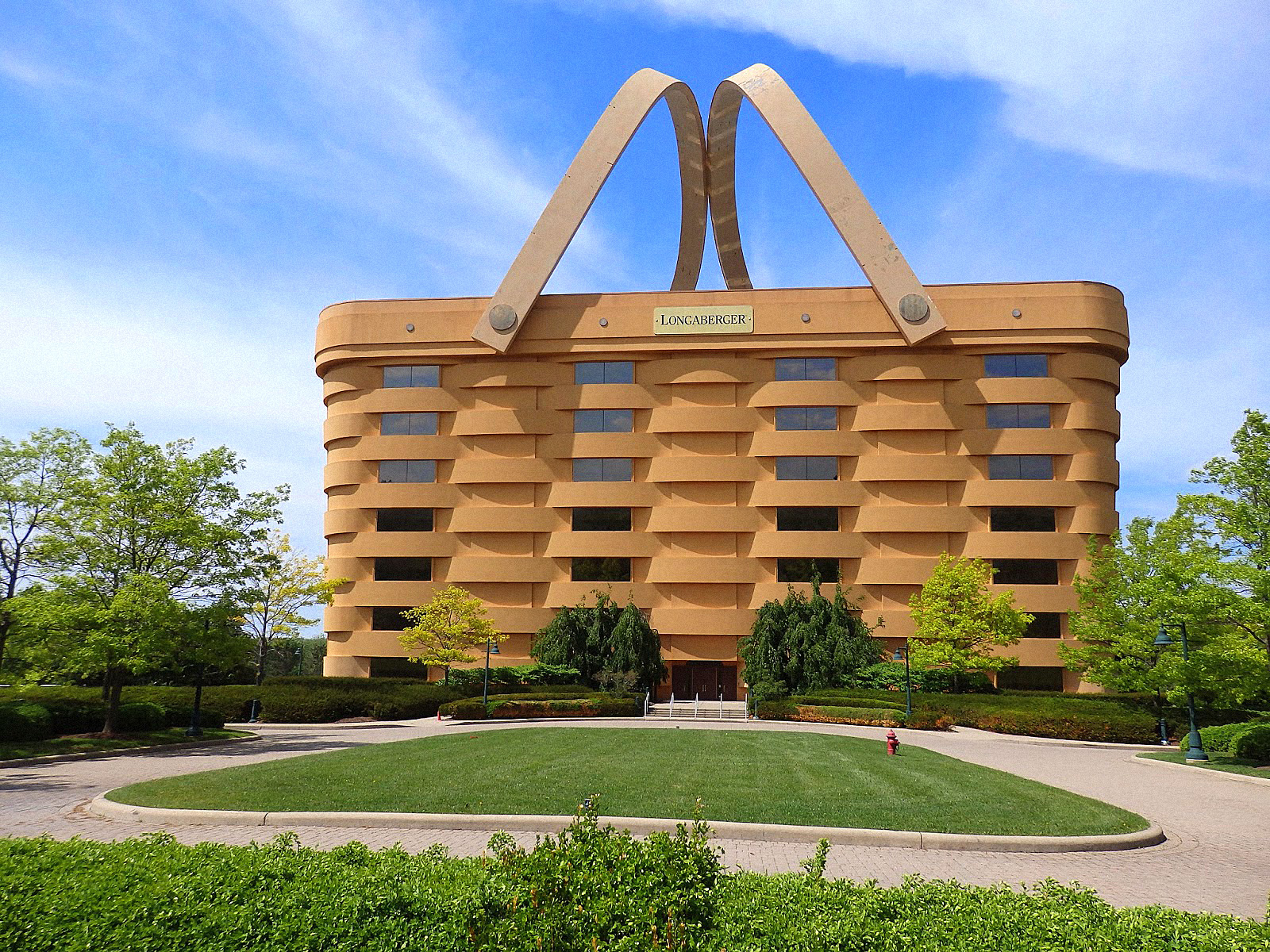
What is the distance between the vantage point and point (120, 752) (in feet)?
82.5

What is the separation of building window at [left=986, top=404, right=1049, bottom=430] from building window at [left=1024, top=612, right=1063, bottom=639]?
434 inches

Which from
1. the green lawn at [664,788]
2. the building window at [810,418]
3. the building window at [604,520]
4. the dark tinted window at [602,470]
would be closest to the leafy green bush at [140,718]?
the green lawn at [664,788]

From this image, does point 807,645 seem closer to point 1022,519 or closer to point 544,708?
point 544,708

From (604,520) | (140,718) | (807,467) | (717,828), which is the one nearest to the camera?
(717,828)

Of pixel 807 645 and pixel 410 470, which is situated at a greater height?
pixel 410 470

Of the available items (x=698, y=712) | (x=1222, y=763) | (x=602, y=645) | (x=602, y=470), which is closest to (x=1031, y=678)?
(x=698, y=712)

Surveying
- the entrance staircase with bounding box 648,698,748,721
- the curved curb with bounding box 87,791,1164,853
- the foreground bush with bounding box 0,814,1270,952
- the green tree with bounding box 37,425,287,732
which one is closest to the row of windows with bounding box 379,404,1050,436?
the entrance staircase with bounding box 648,698,748,721

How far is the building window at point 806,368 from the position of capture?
5431cm

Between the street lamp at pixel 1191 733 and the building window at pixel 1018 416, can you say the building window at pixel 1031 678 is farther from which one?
the street lamp at pixel 1191 733

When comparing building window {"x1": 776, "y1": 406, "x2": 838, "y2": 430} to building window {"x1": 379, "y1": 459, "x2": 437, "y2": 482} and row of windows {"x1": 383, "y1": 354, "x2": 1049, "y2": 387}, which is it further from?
building window {"x1": 379, "y1": 459, "x2": 437, "y2": 482}

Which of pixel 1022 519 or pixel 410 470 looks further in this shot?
pixel 410 470

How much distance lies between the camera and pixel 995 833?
12.1 metres

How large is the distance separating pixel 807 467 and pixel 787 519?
3.40 meters

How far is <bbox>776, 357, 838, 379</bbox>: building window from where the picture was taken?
5431cm
